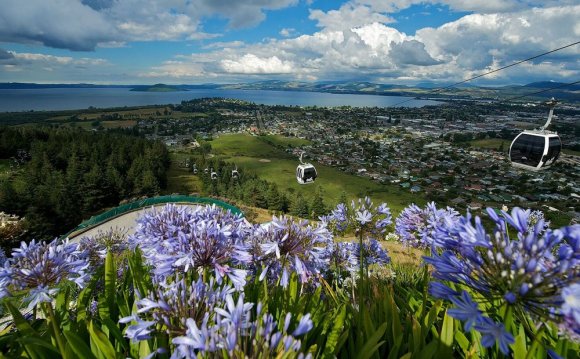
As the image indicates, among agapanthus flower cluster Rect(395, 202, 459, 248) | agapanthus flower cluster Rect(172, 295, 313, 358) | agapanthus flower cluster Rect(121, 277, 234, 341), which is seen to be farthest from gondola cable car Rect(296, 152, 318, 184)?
agapanthus flower cluster Rect(172, 295, 313, 358)

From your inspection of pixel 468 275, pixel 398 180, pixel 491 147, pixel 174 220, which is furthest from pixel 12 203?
pixel 491 147

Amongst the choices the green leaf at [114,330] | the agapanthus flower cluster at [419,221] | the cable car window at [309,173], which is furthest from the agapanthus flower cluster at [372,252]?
the cable car window at [309,173]

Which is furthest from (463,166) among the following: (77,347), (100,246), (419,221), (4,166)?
(4,166)

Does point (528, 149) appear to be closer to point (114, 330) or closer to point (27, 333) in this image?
point (114, 330)

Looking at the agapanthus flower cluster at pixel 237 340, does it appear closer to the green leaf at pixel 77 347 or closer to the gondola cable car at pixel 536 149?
the green leaf at pixel 77 347

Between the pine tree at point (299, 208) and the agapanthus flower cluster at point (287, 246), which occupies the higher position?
the agapanthus flower cluster at point (287, 246)

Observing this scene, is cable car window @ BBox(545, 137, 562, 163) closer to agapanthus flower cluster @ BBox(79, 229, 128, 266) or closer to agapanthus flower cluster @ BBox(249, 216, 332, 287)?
agapanthus flower cluster @ BBox(249, 216, 332, 287)

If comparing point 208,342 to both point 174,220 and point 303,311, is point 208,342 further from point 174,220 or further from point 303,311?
point 174,220
